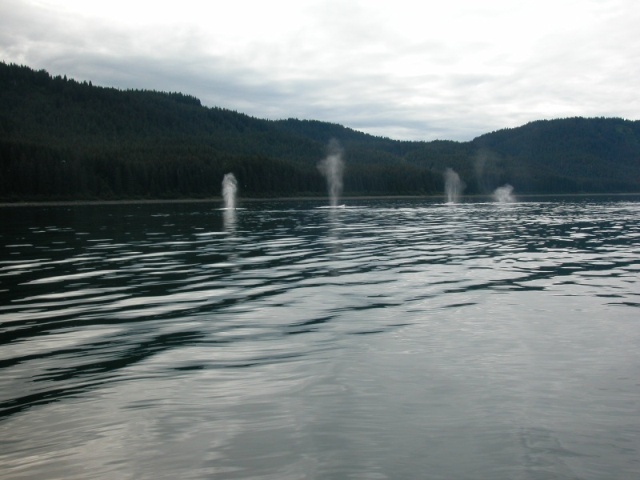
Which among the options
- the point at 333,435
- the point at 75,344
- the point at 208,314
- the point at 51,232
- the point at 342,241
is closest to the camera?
the point at 333,435

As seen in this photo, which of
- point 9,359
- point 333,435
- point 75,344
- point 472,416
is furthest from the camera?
point 75,344

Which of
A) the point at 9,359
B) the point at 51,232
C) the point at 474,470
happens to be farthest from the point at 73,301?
the point at 51,232

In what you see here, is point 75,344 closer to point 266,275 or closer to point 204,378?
point 204,378

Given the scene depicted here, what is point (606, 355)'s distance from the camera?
1747 centimetres

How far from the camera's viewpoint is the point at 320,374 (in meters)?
15.8

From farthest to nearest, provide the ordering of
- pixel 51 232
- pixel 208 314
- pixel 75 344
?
pixel 51 232 < pixel 208 314 < pixel 75 344

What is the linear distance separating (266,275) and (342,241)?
2171cm

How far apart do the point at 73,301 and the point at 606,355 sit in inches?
790

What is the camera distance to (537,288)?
28.7m

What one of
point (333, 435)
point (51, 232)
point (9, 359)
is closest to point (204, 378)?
point (333, 435)

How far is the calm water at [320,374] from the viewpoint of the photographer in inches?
439

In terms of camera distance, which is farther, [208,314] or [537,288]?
[537,288]

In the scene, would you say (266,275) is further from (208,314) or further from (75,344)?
(75,344)

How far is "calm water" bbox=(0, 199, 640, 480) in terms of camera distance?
36.6 ft
